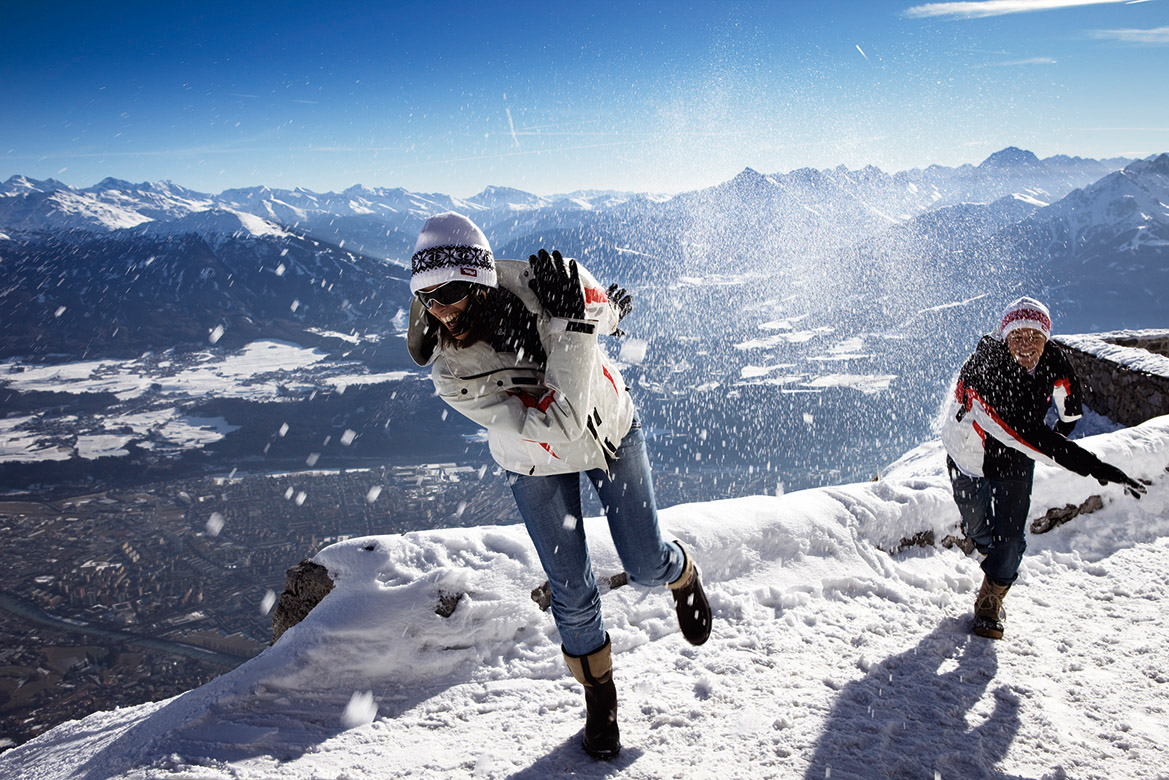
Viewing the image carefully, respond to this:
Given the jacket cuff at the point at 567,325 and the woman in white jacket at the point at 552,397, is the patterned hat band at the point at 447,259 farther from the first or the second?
the jacket cuff at the point at 567,325

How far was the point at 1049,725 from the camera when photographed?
8.82 ft

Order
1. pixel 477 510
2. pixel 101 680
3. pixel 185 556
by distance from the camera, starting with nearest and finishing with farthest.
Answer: pixel 101 680
pixel 185 556
pixel 477 510

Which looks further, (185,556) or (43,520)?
(43,520)

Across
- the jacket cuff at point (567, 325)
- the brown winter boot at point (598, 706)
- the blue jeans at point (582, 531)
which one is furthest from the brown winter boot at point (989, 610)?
the jacket cuff at point (567, 325)

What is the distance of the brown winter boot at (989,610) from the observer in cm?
348

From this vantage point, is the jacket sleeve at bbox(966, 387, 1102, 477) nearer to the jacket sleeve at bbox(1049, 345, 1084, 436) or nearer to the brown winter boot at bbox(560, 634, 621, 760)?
the jacket sleeve at bbox(1049, 345, 1084, 436)

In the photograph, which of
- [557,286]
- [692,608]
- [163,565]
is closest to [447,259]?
[557,286]

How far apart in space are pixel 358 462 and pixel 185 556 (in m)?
49.1

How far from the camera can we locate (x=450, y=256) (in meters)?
2.17

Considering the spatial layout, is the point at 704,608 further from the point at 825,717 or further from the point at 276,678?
the point at 276,678

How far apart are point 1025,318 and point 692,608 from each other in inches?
101

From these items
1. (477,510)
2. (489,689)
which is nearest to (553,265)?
(489,689)

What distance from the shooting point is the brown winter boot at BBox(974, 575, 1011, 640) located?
348 cm

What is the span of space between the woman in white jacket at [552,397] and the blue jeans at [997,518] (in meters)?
2.21
